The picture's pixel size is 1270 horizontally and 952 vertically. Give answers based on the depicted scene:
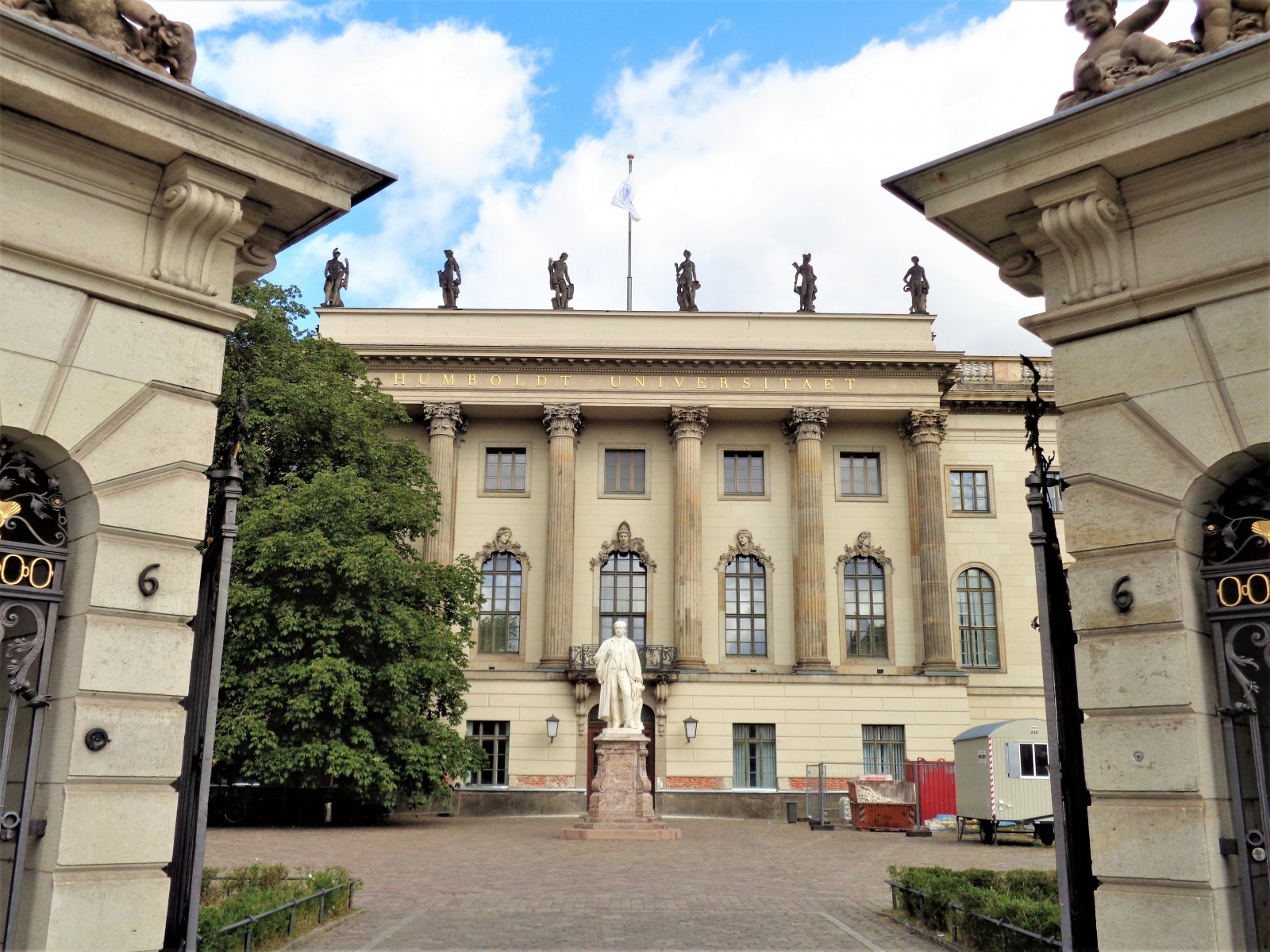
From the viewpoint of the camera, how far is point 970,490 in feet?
154

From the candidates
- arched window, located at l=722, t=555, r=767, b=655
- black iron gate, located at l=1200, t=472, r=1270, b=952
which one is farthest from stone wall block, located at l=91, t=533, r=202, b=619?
arched window, located at l=722, t=555, r=767, b=655

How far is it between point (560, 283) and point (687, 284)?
5.26 metres

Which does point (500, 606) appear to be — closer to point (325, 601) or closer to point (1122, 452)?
point (325, 601)

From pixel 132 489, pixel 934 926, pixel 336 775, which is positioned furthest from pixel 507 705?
pixel 132 489

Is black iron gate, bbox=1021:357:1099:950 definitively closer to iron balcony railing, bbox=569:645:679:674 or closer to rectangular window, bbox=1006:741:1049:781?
rectangular window, bbox=1006:741:1049:781

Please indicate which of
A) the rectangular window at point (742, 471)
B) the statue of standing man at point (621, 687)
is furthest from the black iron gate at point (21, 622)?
the rectangular window at point (742, 471)

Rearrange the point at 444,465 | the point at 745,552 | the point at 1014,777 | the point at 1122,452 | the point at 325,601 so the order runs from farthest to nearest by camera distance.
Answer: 1. the point at 745,552
2. the point at 444,465
3. the point at 325,601
4. the point at 1014,777
5. the point at 1122,452

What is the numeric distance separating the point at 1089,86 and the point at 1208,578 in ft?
9.62

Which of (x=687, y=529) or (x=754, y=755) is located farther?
(x=687, y=529)

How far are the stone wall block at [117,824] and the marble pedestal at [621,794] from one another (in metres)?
21.4

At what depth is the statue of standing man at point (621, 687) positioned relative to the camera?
27.5m

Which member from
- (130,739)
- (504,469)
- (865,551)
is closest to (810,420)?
(865,551)

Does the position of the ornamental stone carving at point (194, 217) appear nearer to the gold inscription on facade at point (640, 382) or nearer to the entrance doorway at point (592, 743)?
the entrance doorway at point (592, 743)

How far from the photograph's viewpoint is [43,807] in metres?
5.84
